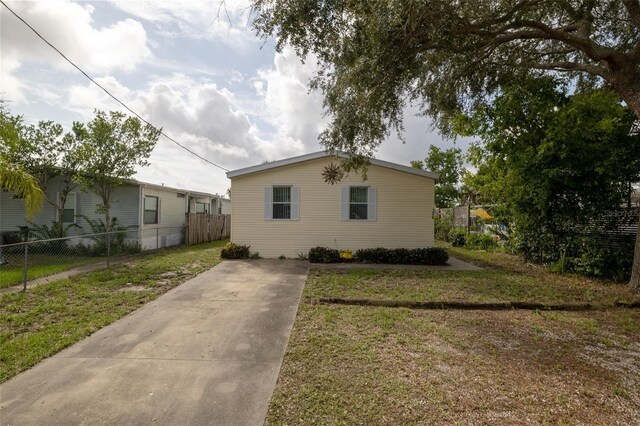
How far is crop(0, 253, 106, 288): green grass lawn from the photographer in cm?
739

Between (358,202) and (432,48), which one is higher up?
(432,48)

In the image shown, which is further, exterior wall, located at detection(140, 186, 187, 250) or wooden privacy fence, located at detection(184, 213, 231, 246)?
wooden privacy fence, located at detection(184, 213, 231, 246)

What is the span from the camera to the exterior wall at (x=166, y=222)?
44.7 ft

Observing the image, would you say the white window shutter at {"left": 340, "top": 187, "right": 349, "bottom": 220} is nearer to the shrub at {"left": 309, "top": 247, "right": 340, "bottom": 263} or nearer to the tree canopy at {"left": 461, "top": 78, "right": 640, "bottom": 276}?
the shrub at {"left": 309, "top": 247, "right": 340, "bottom": 263}

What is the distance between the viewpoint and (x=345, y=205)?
444 inches

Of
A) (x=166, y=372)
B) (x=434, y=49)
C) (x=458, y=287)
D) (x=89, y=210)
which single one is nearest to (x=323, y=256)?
(x=458, y=287)

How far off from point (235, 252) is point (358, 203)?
4.44 metres

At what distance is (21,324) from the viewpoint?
456 cm

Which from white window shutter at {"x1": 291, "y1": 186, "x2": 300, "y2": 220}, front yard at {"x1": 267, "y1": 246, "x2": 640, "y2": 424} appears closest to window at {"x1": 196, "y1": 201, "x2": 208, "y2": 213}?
white window shutter at {"x1": 291, "y1": 186, "x2": 300, "y2": 220}

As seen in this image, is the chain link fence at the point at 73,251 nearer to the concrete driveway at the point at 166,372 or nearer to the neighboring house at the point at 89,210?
the neighboring house at the point at 89,210

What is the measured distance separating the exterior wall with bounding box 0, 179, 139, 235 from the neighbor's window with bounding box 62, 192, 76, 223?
14 centimetres

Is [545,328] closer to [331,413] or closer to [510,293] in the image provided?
[510,293]

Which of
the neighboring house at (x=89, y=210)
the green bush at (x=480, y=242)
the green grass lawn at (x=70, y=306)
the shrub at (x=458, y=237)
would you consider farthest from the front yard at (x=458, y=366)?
the neighboring house at (x=89, y=210)

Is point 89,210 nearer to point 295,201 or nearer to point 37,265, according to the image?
point 37,265
